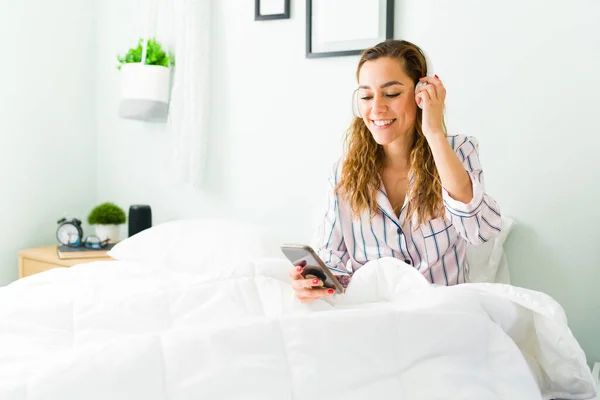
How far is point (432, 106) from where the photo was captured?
1390mm

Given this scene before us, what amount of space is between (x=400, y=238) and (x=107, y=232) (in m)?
1.43

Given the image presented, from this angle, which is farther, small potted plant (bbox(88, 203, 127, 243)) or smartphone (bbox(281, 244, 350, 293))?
small potted plant (bbox(88, 203, 127, 243))

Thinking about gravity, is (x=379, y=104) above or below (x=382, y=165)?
above

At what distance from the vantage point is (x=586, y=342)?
1.72m

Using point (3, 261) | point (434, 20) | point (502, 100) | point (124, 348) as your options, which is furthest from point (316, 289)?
point (3, 261)

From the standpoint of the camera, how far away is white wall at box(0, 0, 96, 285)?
2465mm

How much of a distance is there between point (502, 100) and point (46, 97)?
1.90 meters

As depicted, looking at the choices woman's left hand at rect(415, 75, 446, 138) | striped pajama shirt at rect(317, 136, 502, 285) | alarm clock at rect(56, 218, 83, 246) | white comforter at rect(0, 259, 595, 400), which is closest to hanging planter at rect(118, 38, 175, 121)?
alarm clock at rect(56, 218, 83, 246)

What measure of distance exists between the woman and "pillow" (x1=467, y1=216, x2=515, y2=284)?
119 millimetres

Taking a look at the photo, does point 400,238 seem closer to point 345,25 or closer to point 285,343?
point 285,343

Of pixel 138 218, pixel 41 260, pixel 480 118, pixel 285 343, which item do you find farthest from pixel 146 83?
pixel 285 343

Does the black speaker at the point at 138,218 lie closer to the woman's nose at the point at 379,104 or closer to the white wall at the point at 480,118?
the white wall at the point at 480,118

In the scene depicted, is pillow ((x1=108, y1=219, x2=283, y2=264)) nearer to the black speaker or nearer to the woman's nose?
the black speaker

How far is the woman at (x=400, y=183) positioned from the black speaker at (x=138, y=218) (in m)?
1.06
